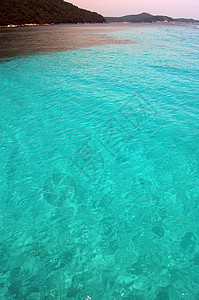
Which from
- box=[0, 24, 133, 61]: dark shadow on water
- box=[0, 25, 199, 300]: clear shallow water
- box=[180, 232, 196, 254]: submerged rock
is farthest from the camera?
box=[0, 24, 133, 61]: dark shadow on water

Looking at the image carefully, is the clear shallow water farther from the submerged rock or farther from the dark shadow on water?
the dark shadow on water

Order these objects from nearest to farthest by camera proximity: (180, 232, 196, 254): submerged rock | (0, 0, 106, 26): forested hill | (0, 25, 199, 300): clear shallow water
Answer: (0, 25, 199, 300): clear shallow water
(180, 232, 196, 254): submerged rock
(0, 0, 106, 26): forested hill

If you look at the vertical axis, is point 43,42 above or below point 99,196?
above

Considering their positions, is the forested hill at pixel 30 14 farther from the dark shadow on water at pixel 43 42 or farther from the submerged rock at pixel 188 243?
the submerged rock at pixel 188 243

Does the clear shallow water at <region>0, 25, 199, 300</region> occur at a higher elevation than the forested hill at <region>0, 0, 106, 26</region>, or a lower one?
lower

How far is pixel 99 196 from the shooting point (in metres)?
7.11

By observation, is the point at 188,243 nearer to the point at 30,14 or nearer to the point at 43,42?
the point at 43,42

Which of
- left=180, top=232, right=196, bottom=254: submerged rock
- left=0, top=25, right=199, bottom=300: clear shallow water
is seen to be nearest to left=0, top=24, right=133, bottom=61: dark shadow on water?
left=0, top=25, right=199, bottom=300: clear shallow water

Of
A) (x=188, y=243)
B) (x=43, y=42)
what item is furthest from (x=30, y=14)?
(x=188, y=243)

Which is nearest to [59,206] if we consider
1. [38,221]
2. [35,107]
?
[38,221]

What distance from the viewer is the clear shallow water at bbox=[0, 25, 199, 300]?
187 inches

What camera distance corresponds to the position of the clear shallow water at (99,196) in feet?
15.6

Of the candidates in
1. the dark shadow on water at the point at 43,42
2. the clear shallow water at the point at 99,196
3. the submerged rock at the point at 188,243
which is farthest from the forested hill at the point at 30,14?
the submerged rock at the point at 188,243

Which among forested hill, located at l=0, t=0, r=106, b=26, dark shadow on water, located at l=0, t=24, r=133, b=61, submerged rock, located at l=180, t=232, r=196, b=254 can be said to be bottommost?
submerged rock, located at l=180, t=232, r=196, b=254
